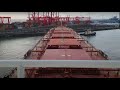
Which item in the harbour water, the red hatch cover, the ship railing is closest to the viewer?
the ship railing

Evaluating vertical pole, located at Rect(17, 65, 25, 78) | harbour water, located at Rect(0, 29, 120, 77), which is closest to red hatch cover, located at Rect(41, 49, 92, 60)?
vertical pole, located at Rect(17, 65, 25, 78)

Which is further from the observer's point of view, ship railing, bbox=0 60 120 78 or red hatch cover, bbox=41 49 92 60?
red hatch cover, bbox=41 49 92 60

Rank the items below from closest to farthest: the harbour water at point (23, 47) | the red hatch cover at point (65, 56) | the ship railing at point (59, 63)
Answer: the ship railing at point (59, 63)
the red hatch cover at point (65, 56)
the harbour water at point (23, 47)

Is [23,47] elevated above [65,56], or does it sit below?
below

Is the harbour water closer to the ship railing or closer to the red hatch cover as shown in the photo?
the red hatch cover

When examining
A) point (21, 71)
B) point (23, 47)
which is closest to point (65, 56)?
point (21, 71)

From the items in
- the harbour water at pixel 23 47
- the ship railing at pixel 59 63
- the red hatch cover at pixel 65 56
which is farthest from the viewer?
the harbour water at pixel 23 47

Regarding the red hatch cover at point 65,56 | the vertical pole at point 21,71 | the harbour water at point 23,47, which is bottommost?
the harbour water at point 23,47

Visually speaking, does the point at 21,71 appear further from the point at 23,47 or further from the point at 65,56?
the point at 23,47

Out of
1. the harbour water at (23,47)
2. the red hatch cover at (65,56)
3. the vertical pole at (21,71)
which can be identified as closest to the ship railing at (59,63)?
the vertical pole at (21,71)

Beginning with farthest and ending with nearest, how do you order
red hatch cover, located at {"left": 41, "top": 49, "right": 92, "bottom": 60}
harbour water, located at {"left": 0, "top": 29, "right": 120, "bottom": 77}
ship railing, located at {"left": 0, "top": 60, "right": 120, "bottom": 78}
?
harbour water, located at {"left": 0, "top": 29, "right": 120, "bottom": 77}
red hatch cover, located at {"left": 41, "top": 49, "right": 92, "bottom": 60}
ship railing, located at {"left": 0, "top": 60, "right": 120, "bottom": 78}

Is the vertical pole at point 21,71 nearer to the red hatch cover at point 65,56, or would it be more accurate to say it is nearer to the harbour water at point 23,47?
the red hatch cover at point 65,56
